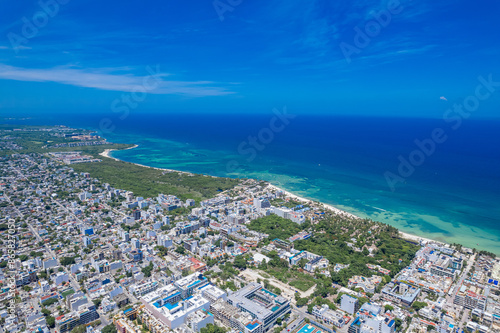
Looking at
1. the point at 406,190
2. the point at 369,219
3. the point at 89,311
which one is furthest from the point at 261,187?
the point at 89,311

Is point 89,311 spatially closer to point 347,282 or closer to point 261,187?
point 347,282

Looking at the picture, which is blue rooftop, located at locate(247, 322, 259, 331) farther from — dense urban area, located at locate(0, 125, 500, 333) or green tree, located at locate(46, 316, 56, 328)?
green tree, located at locate(46, 316, 56, 328)

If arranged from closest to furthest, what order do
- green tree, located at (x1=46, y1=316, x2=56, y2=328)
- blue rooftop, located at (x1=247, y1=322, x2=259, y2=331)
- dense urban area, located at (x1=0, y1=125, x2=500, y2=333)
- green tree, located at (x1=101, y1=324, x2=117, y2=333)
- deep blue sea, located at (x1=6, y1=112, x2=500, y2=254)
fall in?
blue rooftop, located at (x1=247, y1=322, x2=259, y2=331), green tree, located at (x1=101, y1=324, x2=117, y2=333), green tree, located at (x1=46, y1=316, x2=56, y2=328), dense urban area, located at (x1=0, y1=125, x2=500, y2=333), deep blue sea, located at (x1=6, y1=112, x2=500, y2=254)

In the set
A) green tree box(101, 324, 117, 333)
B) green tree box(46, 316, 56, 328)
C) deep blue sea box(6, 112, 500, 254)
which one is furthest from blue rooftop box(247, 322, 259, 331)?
deep blue sea box(6, 112, 500, 254)

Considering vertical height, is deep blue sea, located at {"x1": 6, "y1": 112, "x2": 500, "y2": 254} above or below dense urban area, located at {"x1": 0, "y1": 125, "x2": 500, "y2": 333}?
above

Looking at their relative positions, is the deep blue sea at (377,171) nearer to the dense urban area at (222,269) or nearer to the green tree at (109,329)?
the dense urban area at (222,269)

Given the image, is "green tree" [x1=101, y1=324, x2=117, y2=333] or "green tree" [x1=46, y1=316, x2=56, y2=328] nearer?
"green tree" [x1=101, y1=324, x2=117, y2=333]

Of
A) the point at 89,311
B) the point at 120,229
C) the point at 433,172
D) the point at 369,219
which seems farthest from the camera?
the point at 433,172

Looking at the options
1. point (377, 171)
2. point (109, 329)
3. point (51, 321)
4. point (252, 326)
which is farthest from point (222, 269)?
point (377, 171)
